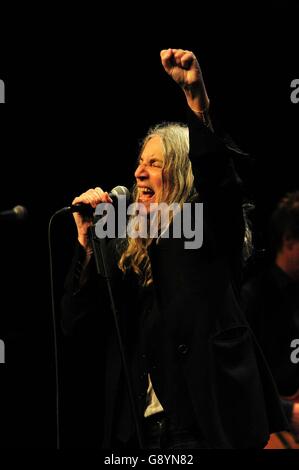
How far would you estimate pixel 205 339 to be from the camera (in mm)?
2037

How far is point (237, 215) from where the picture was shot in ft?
6.84

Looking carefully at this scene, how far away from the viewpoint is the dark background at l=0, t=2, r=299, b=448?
3.13 meters

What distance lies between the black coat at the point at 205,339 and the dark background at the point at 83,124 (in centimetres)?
94

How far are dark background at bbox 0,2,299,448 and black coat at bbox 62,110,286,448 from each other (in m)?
0.94

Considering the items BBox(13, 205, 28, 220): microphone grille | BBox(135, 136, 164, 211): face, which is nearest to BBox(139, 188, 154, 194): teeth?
BBox(135, 136, 164, 211): face

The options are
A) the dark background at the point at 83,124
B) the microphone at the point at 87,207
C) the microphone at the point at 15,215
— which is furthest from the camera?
the dark background at the point at 83,124

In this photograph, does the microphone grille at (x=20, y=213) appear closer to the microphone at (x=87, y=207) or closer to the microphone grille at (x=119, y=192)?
the microphone at (x=87, y=207)

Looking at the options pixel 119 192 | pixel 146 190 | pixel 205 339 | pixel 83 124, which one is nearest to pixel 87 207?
pixel 119 192

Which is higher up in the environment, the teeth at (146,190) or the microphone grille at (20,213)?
the teeth at (146,190)

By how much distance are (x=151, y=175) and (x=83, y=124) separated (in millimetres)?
1163

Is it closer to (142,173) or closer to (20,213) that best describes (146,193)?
(142,173)

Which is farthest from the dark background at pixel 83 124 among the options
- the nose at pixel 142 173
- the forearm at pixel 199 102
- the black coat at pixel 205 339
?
the forearm at pixel 199 102

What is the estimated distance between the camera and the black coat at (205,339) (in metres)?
2.00
